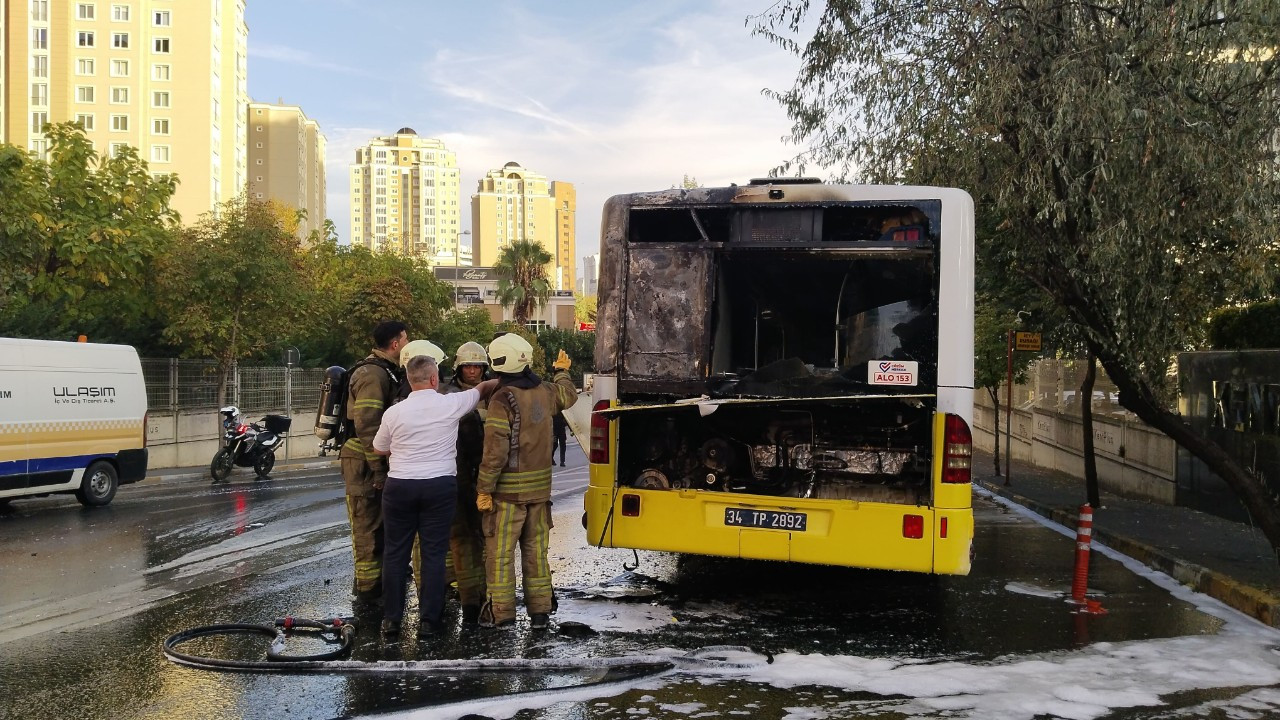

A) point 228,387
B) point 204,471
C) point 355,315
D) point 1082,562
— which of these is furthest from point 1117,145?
point 355,315

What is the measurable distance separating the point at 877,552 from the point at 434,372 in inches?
118

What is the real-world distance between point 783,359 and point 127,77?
8587cm

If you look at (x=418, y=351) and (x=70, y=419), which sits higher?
(x=418, y=351)

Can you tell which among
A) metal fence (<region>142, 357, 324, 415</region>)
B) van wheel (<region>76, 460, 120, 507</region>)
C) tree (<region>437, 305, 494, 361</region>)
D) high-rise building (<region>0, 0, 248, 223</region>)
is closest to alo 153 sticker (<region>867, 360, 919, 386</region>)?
van wheel (<region>76, 460, 120, 507</region>)

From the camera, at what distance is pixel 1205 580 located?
8.70 metres

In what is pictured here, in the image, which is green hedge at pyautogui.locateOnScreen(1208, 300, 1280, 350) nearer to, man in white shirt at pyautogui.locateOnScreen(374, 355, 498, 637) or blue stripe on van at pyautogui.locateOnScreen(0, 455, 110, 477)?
man in white shirt at pyautogui.locateOnScreen(374, 355, 498, 637)

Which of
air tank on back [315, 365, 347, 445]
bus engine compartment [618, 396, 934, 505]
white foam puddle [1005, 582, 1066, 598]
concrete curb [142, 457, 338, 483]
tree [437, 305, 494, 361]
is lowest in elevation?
concrete curb [142, 457, 338, 483]

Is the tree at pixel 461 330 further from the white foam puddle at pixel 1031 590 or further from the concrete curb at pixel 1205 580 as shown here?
the white foam puddle at pixel 1031 590

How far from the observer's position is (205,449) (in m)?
24.8

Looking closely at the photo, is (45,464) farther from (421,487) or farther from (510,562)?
(510,562)

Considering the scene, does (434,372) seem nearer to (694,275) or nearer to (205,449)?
(694,275)

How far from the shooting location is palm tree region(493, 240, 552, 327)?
67.9 meters

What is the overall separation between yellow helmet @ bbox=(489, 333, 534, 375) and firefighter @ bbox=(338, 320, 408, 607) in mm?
1135

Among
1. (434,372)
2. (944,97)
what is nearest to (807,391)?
(434,372)
